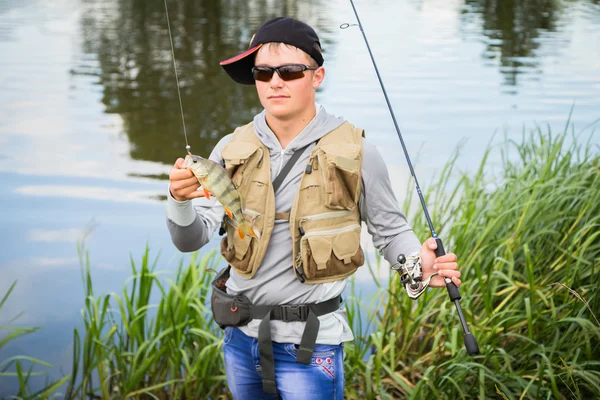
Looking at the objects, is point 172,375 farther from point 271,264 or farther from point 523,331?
point 523,331

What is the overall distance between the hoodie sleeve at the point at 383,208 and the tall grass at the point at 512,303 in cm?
97

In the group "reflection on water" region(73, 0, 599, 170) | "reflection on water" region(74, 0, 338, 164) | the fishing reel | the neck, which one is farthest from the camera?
"reflection on water" region(73, 0, 599, 170)

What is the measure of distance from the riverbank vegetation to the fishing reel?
3.51 feet

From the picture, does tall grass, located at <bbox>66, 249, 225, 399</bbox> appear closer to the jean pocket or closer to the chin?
the jean pocket

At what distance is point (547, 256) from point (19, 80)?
13.2 metres

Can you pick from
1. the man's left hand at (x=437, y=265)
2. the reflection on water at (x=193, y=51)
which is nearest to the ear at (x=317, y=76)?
the man's left hand at (x=437, y=265)

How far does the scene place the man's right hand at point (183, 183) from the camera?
2537 millimetres

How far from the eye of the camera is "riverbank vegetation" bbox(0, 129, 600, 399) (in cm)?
371

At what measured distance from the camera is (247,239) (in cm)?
277

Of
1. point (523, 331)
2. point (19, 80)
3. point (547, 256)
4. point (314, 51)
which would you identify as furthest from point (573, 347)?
point (19, 80)

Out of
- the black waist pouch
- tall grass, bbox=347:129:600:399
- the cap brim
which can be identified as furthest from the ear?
tall grass, bbox=347:129:600:399

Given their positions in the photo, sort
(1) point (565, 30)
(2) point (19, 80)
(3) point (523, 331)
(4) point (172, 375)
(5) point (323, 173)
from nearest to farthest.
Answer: (5) point (323, 173) < (4) point (172, 375) < (3) point (523, 331) < (2) point (19, 80) < (1) point (565, 30)

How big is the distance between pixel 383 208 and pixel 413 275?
0.97 ft

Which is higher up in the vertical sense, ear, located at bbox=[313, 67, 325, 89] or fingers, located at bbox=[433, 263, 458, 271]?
ear, located at bbox=[313, 67, 325, 89]
